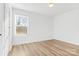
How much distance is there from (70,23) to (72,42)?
96 cm

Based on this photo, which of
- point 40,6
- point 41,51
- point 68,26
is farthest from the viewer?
point 68,26

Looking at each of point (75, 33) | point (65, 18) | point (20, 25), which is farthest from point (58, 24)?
point (20, 25)

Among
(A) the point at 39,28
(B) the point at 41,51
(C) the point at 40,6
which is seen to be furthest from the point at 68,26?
(C) the point at 40,6

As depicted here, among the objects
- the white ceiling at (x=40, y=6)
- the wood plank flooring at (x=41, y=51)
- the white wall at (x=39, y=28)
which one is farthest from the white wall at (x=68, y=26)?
the white ceiling at (x=40, y=6)

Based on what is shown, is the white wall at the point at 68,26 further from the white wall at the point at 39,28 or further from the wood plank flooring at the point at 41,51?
the wood plank flooring at the point at 41,51

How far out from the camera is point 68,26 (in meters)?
5.08

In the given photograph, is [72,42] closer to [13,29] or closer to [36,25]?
[36,25]

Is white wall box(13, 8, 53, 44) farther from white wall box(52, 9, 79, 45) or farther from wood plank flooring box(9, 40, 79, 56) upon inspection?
wood plank flooring box(9, 40, 79, 56)

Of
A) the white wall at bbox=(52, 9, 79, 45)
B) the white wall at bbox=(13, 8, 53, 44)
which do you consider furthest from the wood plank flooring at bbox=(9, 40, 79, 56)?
the white wall at bbox=(52, 9, 79, 45)

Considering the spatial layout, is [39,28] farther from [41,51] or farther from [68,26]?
[41,51]

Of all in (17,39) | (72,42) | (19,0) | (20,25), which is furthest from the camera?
(72,42)

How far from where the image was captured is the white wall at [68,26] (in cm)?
464

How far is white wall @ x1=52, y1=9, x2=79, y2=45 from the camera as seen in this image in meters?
4.64

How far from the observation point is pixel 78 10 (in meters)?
4.50
